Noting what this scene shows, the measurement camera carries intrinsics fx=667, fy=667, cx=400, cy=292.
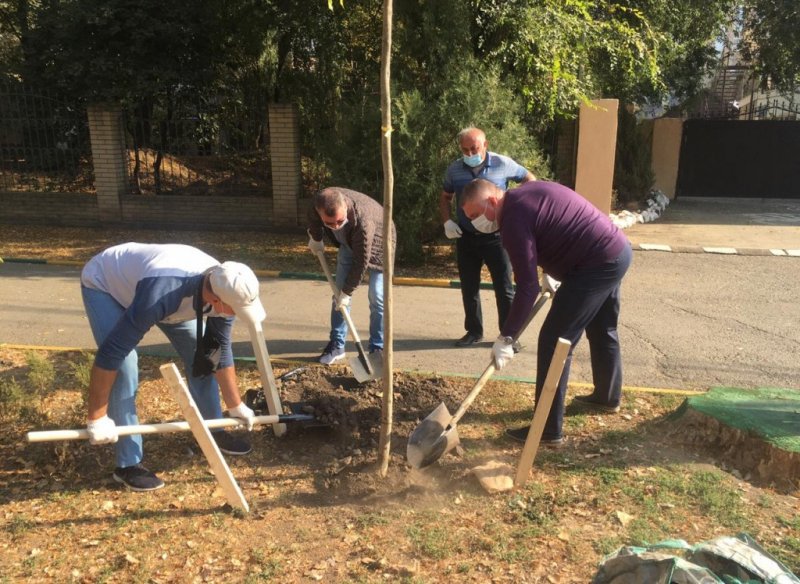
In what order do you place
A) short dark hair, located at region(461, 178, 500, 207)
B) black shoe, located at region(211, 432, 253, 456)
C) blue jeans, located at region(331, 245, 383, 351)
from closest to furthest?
short dark hair, located at region(461, 178, 500, 207) < black shoe, located at region(211, 432, 253, 456) < blue jeans, located at region(331, 245, 383, 351)

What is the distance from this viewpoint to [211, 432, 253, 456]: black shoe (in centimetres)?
380

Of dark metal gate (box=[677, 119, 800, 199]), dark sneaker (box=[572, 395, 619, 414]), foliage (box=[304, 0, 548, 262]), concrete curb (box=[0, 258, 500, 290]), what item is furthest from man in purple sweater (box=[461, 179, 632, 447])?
dark metal gate (box=[677, 119, 800, 199])

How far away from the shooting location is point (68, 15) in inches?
421

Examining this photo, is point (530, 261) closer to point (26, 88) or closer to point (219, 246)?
point (219, 246)

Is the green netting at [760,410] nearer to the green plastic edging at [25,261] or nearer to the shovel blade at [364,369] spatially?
the shovel blade at [364,369]

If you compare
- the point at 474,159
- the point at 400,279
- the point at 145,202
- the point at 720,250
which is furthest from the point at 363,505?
the point at 145,202

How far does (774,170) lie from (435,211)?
10.2 meters

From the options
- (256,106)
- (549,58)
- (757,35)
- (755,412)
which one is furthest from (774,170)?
(755,412)

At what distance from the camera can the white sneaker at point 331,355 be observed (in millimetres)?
5219

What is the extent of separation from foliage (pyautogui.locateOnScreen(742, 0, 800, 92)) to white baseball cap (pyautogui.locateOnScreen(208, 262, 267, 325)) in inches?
598

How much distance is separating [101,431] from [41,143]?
10985mm

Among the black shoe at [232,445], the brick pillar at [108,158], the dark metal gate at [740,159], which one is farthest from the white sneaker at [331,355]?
the dark metal gate at [740,159]

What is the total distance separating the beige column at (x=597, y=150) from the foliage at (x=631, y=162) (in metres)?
3.35

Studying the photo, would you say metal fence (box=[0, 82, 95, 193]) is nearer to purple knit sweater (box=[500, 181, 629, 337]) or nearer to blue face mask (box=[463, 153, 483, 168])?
blue face mask (box=[463, 153, 483, 168])
